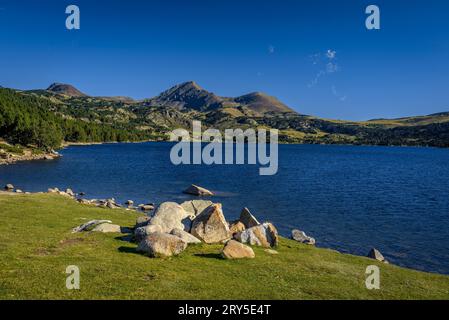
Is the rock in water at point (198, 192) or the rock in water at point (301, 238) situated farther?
the rock in water at point (198, 192)

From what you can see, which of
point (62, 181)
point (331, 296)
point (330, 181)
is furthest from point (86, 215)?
point (330, 181)

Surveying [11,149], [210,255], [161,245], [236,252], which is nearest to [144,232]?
[161,245]

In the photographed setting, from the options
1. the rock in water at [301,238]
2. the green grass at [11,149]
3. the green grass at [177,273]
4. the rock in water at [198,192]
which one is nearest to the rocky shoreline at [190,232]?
the green grass at [177,273]

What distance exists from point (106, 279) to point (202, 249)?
10.4 metres

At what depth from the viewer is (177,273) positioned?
25.4 m

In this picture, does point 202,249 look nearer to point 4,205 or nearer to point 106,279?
point 106,279

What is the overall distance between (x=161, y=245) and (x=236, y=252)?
20.2ft

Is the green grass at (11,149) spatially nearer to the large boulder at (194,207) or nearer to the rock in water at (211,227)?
the large boulder at (194,207)

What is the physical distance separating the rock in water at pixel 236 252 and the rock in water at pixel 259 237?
4.84 meters

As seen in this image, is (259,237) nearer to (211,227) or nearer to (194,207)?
(211,227)

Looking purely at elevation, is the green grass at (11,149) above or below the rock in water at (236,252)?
above

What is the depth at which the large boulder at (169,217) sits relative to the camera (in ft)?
118
